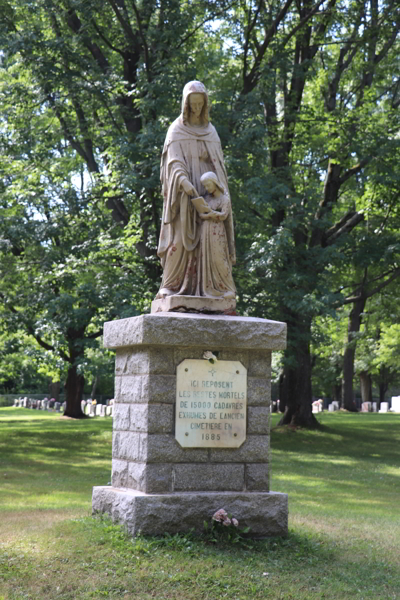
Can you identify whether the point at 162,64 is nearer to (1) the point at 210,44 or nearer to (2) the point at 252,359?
(1) the point at 210,44

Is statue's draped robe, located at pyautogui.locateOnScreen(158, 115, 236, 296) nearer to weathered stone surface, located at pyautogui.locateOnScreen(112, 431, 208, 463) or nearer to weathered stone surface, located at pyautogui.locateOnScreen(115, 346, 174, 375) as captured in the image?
weathered stone surface, located at pyautogui.locateOnScreen(115, 346, 174, 375)

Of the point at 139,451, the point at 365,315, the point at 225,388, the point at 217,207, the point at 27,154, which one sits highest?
the point at 27,154

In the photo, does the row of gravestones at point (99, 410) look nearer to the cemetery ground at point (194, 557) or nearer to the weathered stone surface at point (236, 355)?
the cemetery ground at point (194, 557)

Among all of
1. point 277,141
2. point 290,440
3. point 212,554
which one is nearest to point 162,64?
point 277,141

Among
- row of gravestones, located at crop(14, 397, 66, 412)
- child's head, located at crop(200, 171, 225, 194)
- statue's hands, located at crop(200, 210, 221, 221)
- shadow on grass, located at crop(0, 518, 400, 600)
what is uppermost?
child's head, located at crop(200, 171, 225, 194)

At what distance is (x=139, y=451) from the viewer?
23.5 feet

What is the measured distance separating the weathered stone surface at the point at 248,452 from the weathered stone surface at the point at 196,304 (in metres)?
1.31

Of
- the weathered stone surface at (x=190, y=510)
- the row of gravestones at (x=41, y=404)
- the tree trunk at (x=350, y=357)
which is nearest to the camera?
the weathered stone surface at (x=190, y=510)

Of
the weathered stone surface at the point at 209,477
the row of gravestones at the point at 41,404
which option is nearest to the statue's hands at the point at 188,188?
the weathered stone surface at the point at 209,477

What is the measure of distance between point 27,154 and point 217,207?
13.2 metres

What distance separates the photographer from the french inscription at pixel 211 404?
7.17m

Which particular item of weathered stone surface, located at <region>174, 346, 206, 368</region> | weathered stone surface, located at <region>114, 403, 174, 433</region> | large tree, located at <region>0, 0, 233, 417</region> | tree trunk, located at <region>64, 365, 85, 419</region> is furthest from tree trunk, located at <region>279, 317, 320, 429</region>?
weathered stone surface, located at <region>114, 403, 174, 433</region>

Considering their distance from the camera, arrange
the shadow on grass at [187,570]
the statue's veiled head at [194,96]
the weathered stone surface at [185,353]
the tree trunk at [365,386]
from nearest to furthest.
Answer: the shadow on grass at [187,570] → the weathered stone surface at [185,353] → the statue's veiled head at [194,96] → the tree trunk at [365,386]

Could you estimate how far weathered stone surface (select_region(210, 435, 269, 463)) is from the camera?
23.8ft
